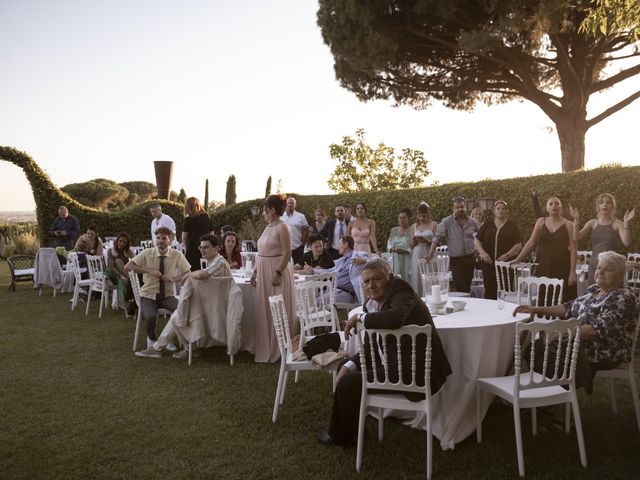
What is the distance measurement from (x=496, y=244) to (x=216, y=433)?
162 inches

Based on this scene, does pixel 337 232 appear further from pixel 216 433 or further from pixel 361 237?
pixel 216 433

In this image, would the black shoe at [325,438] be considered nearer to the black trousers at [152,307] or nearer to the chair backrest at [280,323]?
the chair backrest at [280,323]

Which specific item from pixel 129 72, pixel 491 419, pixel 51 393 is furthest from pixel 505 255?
pixel 129 72

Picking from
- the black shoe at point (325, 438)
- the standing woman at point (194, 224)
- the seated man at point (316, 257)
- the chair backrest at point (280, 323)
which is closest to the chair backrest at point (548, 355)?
the black shoe at point (325, 438)

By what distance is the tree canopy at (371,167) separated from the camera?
2944 centimetres

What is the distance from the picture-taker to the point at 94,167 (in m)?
16.4

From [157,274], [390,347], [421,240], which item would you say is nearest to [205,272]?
[157,274]

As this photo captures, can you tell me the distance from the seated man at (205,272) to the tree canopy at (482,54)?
29.6ft

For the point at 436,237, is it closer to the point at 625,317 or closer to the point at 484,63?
the point at 625,317

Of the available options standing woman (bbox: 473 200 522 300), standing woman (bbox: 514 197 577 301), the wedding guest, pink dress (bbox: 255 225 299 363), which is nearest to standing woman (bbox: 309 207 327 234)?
standing woman (bbox: 473 200 522 300)

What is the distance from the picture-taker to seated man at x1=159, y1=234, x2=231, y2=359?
18.9 ft

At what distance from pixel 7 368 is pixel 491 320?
4.94 meters

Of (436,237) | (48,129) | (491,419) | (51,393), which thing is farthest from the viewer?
(48,129)

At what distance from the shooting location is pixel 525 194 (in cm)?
1027
